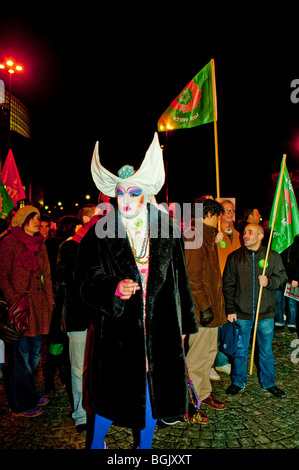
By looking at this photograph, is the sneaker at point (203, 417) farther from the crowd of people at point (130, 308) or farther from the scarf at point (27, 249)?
the scarf at point (27, 249)

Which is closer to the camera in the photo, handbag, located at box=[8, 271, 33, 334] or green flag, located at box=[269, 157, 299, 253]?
handbag, located at box=[8, 271, 33, 334]

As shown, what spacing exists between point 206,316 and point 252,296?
955 millimetres

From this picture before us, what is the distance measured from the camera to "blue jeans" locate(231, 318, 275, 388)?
414cm

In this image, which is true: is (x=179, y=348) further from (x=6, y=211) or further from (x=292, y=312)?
(x=292, y=312)

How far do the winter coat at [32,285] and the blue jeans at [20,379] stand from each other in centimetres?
19

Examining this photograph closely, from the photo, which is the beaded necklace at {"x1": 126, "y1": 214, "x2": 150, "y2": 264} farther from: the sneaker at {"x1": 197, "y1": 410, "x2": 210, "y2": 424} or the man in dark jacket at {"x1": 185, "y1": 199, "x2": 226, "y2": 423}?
the sneaker at {"x1": 197, "y1": 410, "x2": 210, "y2": 424}

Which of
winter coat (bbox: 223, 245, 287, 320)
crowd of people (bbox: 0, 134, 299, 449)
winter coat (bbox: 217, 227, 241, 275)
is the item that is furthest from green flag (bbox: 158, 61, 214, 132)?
winter coat (bbox: 223, 245, 287, 320)

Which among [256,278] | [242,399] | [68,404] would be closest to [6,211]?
[68,404]

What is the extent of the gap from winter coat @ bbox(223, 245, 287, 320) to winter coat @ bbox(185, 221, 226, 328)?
37 cm

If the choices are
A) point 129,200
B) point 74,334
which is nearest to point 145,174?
point 129,200

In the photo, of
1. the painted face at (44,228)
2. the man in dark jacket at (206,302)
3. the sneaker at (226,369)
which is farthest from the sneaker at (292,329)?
the painted face at (44,228)

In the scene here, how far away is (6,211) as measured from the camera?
243 inches

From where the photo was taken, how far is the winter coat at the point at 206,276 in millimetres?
3602

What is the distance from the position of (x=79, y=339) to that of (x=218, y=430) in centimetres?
170
